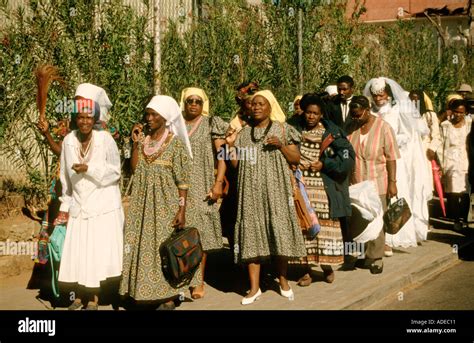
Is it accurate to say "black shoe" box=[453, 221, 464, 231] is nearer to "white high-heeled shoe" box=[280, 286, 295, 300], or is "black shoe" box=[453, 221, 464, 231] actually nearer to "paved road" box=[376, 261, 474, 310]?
"paved road" box=[376, 261, 474, 310]

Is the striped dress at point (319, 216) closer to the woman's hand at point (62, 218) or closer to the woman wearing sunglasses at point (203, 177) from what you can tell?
the woman wearing sunglasses at point (203, 177)

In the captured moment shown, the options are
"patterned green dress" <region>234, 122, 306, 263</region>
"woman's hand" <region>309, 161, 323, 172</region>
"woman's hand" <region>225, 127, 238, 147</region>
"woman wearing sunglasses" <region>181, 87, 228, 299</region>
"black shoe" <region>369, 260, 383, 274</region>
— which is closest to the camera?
"patterned green dress" <region>234, 122, 306, 263</region>

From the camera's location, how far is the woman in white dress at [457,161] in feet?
40.1

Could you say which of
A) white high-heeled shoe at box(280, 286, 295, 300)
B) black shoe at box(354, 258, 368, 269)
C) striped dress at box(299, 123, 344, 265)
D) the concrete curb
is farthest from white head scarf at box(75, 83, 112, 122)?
black shoe at box(354, 258, 368, 269)

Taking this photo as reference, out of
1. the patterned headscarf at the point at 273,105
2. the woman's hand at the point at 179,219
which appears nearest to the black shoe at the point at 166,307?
the woman's hand at the point at 179,219

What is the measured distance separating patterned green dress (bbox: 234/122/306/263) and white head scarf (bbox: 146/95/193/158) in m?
0.67

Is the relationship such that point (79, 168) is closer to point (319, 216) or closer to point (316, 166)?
point (316, 166)

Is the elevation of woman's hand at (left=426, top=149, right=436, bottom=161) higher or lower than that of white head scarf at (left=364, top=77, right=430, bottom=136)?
lower

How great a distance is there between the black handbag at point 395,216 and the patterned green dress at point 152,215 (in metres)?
3.03

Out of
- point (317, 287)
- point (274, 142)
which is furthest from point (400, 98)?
point (274, 142)

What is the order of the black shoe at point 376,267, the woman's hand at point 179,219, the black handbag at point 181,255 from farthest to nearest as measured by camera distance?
the black shoe at point 376,267 < the woman's hand at point 179,219 < the black handbag at point 181,255

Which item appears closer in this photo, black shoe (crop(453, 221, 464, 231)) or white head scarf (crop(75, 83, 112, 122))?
white head scarf (crop(75, 83, 112, 122))

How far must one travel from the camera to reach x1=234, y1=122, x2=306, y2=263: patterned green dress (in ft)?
25.2

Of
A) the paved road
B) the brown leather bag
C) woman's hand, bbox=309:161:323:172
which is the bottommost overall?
the paved road
